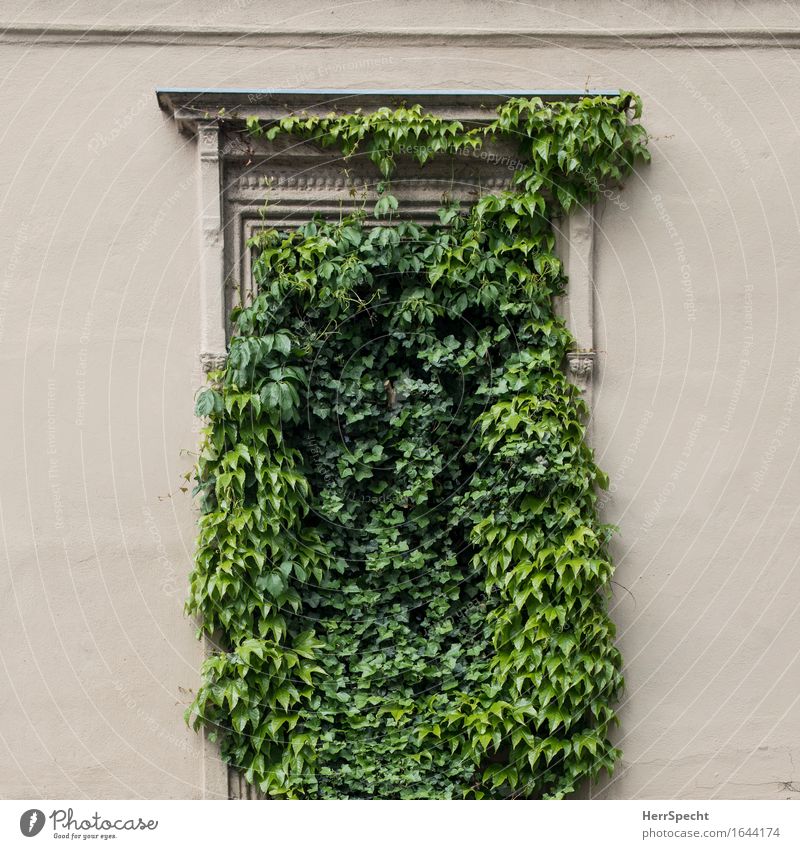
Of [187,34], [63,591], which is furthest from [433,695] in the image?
[187,34]

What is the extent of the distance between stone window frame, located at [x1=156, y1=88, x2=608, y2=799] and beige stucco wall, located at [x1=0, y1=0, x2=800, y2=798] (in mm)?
108

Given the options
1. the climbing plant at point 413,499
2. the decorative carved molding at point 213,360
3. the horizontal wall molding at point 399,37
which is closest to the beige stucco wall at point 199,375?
the horizontal wall molding at point 399,37

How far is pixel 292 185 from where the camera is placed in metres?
5.67

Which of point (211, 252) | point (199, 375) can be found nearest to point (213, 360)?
point (199, 375)

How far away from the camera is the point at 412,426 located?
5.66 meters

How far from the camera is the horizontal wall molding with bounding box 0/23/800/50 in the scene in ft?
18.4

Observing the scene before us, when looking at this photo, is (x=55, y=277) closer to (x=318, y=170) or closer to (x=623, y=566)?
(x=318, y=170)

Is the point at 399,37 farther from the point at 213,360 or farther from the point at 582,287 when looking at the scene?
the point at 213,360

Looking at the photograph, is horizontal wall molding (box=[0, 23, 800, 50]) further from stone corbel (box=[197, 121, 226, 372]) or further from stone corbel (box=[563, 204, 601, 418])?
stone corbel (box=[563, 204, 601, 418])

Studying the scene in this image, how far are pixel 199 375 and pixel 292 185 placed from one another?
1158 mm

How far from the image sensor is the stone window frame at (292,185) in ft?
18.1

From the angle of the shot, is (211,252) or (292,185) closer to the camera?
(211,252)

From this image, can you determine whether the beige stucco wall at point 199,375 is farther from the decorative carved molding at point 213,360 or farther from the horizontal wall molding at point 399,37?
the decorative carved molding at point 213,360

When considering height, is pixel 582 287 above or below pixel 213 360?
above
